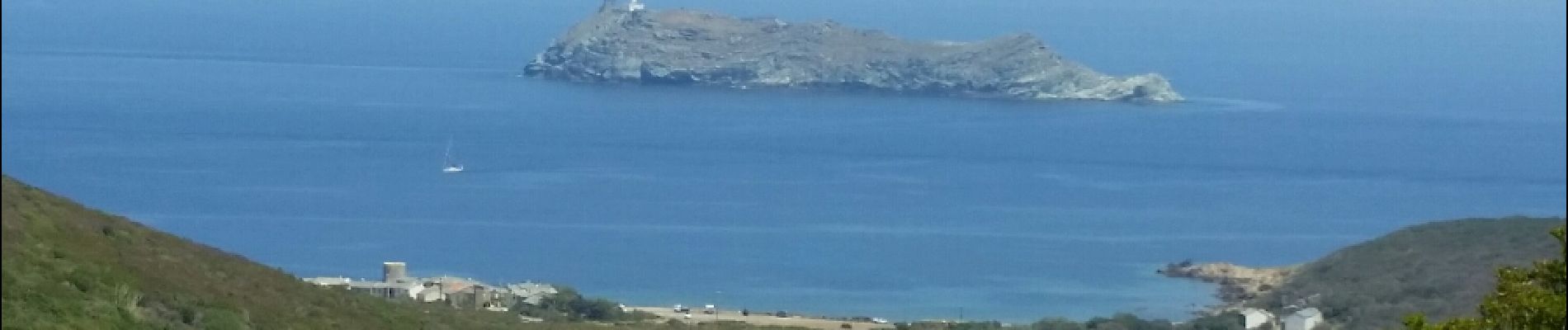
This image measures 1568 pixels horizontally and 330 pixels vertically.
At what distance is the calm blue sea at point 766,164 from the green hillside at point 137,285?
22248mm

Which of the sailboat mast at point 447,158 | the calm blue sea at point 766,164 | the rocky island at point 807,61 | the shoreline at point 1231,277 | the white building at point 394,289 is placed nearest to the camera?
the white building at point 394,289

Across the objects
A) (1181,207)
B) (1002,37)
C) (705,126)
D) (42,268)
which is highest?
(1002,37)

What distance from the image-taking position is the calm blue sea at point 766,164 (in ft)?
135

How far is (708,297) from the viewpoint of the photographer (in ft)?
118

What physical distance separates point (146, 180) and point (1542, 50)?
84.7 metres

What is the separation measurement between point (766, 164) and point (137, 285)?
49.5 m

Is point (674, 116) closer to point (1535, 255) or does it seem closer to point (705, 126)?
point (705, 126)

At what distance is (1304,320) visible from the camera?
79.9 feet

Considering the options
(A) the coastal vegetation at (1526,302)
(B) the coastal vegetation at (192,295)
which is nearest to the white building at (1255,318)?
(B) the coastal vegetation at (192,295)

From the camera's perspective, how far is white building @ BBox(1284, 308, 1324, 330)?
24.0 metres

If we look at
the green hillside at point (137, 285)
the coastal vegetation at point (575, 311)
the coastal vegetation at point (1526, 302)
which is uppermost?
the coastal vegetation at point (575, 311)

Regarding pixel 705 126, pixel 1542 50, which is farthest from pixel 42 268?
pixel 1542 50

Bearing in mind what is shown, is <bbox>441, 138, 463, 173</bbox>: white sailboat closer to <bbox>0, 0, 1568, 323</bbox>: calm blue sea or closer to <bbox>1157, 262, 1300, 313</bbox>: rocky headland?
<bbox>0, 0, 1568, 323</bbox>: calm blue sea

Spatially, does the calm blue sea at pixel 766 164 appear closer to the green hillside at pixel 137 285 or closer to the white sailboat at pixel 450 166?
the white sailboat at pixel 450 166
